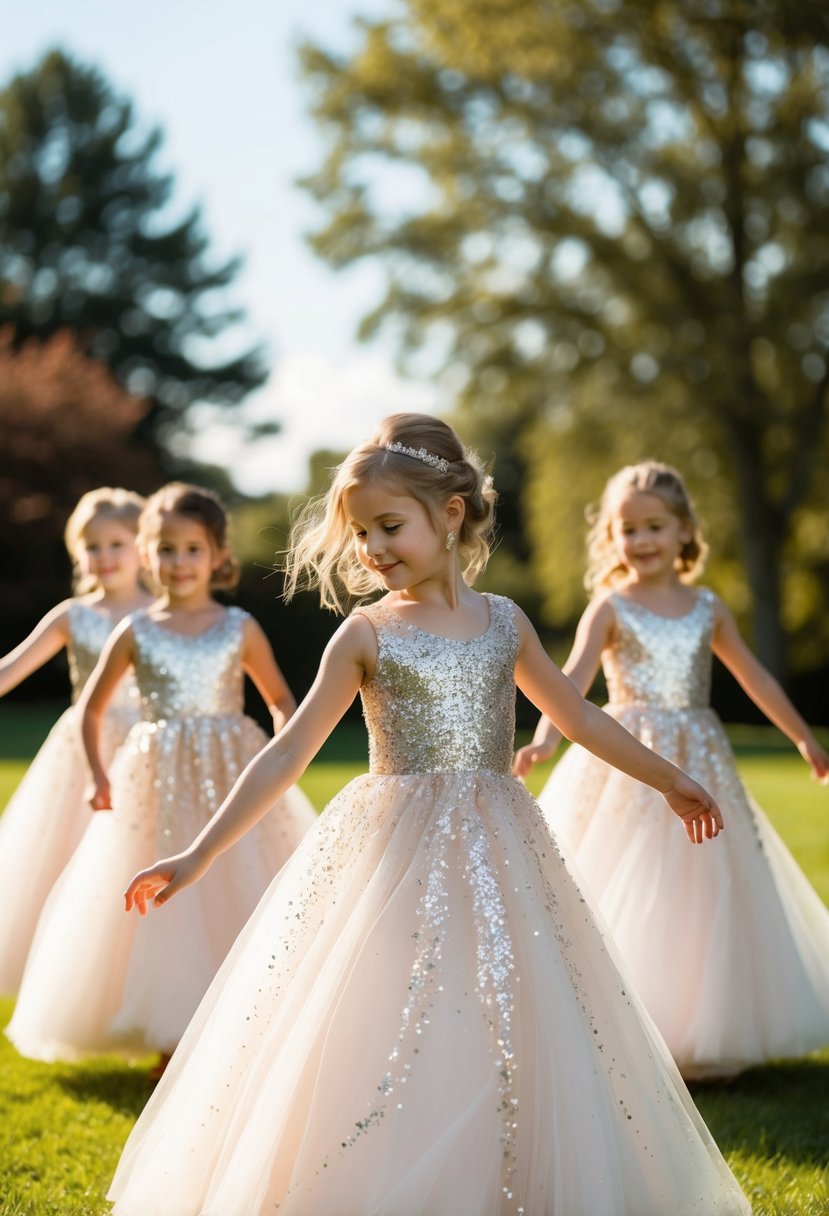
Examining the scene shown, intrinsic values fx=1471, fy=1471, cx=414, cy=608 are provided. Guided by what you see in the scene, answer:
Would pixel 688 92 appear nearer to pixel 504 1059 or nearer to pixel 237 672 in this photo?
pixel 237 672

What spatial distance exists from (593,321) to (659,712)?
21670mm

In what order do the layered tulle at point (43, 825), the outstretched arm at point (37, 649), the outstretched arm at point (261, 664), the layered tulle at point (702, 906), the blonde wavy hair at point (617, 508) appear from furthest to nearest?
1. the layered tulle at point (43, 825)
2. the outstretched arm at point (37, 649)
3. the blonde wavy hair at point (617, 508)
4. the outstretched arm at point (261, 664)
5. the layered tulle at point (702, 906)

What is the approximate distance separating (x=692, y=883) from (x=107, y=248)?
4337 cm

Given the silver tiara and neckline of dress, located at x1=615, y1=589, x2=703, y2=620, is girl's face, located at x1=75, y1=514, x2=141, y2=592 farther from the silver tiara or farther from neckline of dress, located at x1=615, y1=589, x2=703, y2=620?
the silver tiara

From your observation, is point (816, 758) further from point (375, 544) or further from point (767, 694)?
point (375, 544)

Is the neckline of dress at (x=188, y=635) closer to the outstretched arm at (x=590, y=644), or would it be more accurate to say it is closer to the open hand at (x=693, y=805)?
the outstretched arm at (x=590, y=644)

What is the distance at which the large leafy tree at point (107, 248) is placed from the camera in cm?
4488

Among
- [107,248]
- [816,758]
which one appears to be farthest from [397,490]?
[107,248]

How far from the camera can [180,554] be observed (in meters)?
5.92

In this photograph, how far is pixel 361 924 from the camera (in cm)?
349

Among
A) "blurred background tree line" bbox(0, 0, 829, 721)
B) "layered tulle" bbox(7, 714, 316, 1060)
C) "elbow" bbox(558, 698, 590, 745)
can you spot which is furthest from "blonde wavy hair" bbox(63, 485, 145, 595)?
"blurred background tree line" bbox(0, 0, 829, 721)

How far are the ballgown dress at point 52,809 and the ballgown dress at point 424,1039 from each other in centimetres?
298

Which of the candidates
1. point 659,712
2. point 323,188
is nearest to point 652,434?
point 323,188

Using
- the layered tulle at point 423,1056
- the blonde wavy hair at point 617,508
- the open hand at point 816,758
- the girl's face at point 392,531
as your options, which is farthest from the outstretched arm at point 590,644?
the layered tulle at point 423,1056
